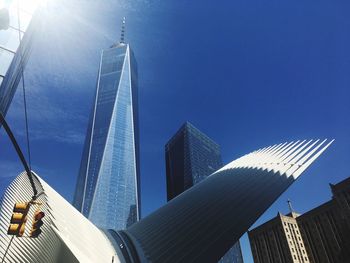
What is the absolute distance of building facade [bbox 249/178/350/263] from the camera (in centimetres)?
9412

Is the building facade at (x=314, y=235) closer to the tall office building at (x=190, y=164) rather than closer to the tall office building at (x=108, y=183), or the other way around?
the tall office building at (x=190, y=164)

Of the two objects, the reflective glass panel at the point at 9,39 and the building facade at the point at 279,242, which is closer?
the reflective glass panel at the point at 9,39

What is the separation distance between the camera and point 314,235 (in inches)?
4348

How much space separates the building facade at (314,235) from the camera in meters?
94.1

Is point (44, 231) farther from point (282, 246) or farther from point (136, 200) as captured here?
point (136, 200)

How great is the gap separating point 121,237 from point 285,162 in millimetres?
20511

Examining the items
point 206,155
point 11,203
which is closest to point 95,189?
point 206,155

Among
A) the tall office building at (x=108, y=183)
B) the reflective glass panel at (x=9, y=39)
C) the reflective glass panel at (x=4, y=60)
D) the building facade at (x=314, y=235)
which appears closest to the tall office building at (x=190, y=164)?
the tall office building at (x=108, y=183)

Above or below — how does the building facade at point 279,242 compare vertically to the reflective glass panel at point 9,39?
above

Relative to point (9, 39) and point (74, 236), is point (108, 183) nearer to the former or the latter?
point (9, 39)

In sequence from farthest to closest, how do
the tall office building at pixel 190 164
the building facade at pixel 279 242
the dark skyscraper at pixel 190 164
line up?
1. the dark skyscraper at pixel 190 164
2. the tall office building at pixel 190 164
3. the building facade at pixel 279 242

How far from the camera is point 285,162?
34.5 meters

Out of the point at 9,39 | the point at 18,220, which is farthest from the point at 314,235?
the point at 18,220

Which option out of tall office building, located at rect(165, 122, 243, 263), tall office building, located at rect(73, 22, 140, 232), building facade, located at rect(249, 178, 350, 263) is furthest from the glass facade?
building facade, located at rect(249, 178, 350, 263)
